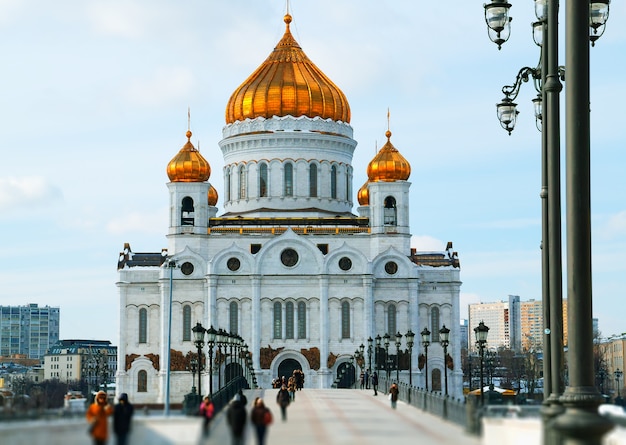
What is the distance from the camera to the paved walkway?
24.0 metres

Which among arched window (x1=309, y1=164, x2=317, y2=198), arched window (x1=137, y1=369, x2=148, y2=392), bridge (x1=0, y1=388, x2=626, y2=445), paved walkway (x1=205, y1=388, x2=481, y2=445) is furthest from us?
arched window (x1=309, y1=164, x2=317, y2=198)

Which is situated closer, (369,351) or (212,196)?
(369,351)

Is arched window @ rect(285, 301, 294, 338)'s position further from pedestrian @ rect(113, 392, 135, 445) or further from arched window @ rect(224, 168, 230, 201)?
pedestrian @ rect(113, 392, 135, 445)

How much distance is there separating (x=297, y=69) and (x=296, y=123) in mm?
4537

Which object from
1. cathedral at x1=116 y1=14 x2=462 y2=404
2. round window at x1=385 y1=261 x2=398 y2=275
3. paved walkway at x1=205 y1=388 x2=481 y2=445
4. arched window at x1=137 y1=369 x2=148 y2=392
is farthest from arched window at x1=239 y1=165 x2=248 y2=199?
paved walkway at x1=205 y1=388 x2=481 y2=445

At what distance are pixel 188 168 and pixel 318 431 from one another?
59.3 m

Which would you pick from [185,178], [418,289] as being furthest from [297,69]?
[418,289]

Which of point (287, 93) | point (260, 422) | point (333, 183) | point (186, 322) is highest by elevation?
point (287, 93)

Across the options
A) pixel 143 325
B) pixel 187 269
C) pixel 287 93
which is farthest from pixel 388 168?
pixel 143 325

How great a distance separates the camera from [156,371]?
82.9 m

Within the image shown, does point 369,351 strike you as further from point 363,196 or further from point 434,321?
point 363,196

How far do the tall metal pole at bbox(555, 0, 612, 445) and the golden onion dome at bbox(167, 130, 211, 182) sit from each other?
6908 cm

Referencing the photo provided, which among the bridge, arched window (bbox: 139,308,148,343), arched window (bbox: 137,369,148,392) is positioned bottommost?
arched window (bbox: 137,369,148,392)

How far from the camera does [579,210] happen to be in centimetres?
1667
